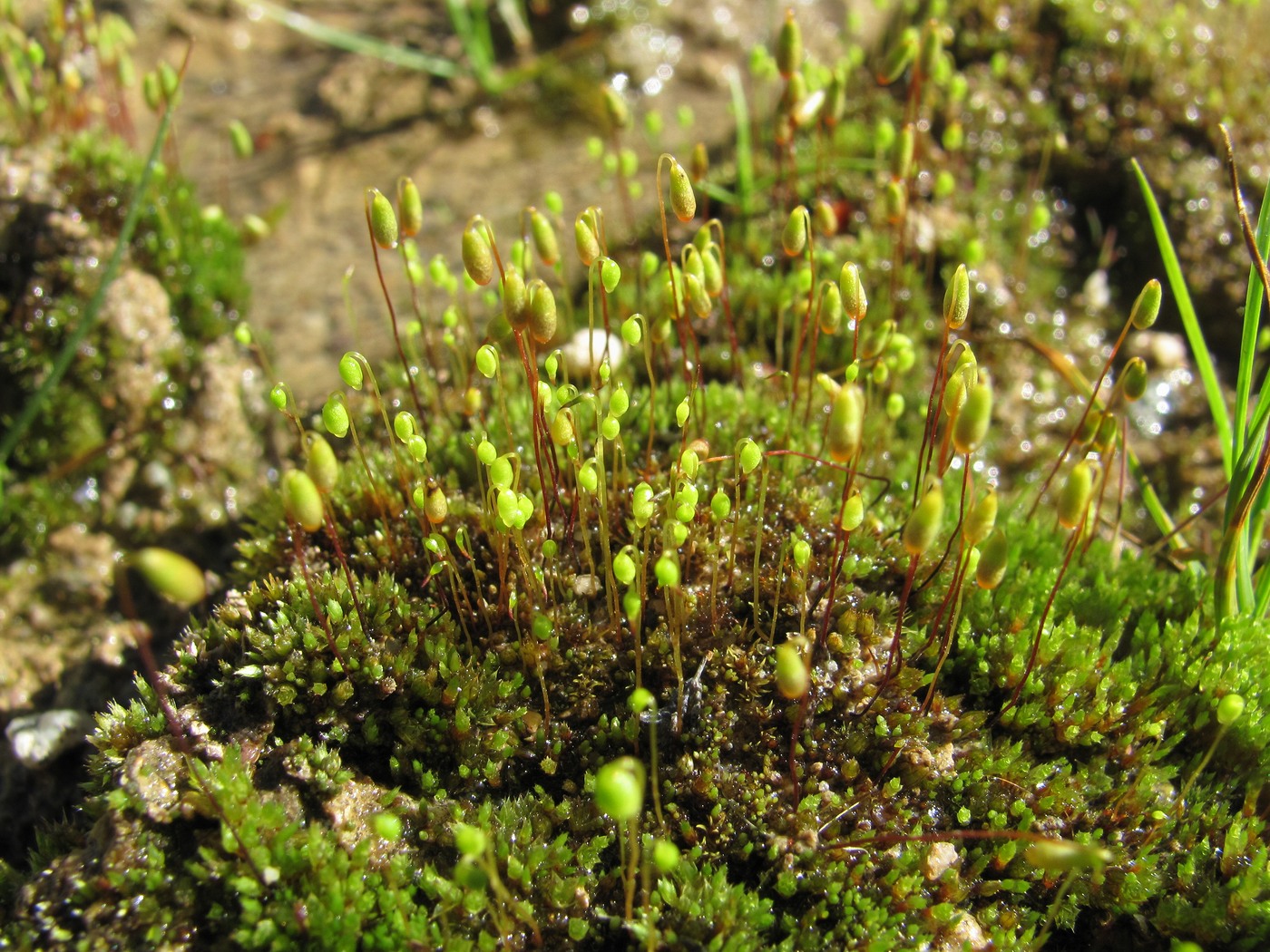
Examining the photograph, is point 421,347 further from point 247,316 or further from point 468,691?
point 468,691

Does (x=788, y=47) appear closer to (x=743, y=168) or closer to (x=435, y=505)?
(x=743, y=168)

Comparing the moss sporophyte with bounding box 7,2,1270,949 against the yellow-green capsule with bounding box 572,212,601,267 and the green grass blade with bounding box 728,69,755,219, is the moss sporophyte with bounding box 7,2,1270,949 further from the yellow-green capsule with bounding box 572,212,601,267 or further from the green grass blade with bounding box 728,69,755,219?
the green grass blade with bounding box 728,69,755,219

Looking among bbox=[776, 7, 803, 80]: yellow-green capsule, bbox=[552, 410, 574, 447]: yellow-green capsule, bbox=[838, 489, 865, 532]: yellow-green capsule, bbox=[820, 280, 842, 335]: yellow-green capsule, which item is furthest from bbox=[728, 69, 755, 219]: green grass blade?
bbox=[838, 489, 865, 532]: yellow-green capsule

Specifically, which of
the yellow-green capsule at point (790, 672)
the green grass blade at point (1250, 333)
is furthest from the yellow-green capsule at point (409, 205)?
the green grass blade at point (1250, 333)

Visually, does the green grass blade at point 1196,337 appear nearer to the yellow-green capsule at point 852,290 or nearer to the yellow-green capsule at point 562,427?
the yellow-green capsule at point 852,290

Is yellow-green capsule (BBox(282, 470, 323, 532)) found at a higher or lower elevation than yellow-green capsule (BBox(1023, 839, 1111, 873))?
higher

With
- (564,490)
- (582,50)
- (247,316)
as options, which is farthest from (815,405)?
(582,50)

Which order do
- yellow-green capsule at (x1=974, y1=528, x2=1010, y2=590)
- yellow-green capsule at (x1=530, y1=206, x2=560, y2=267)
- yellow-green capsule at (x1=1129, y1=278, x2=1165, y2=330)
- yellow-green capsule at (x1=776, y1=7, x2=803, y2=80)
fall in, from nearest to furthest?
yellow-green capsule at (x1=974, y1=528, x2=1010, y2=590)
yellow-green capsule at (x1=1129, y1=278, x2=1165, y2=330)
yellow-green capsule at (x1=530, y1=206, x2=560, y2=267)
yellow-green capsule at (x1=776, y1=7, x2=803, y2=80)
